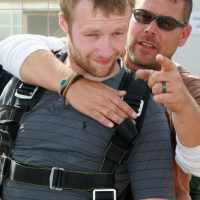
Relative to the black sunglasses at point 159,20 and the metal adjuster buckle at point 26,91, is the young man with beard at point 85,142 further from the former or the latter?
the black sunglasses at point 159,20

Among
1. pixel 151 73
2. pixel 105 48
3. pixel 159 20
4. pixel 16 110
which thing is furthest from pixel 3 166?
pixel 159 20

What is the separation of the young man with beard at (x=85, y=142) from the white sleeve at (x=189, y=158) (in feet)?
0.17

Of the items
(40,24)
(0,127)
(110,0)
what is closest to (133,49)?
(110,0)

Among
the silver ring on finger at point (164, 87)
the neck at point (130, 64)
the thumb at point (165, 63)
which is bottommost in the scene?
the neck at point (130, 64)

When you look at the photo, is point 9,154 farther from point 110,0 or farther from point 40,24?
point 40,24

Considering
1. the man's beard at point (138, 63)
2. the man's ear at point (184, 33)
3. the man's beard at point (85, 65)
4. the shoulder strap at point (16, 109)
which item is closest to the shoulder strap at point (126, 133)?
the man's beard at point (85, 65)

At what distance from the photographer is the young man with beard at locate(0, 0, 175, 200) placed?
6.04 ft

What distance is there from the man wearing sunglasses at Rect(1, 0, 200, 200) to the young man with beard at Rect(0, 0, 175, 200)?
0.07 metres

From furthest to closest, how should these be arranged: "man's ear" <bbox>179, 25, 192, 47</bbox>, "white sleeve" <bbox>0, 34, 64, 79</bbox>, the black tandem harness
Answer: "man's ear" <bbox>179, 25, 192, 47</bbox> < "white sleeve" <bbox>0, 34, 64, 79</bbox> < the black tandem harness

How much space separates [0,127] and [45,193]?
0.38 m

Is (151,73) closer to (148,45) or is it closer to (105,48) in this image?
(105,48)

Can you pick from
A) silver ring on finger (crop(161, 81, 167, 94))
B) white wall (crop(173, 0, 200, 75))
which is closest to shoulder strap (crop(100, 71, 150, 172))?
silver ring on finger (crop(161, 81, 167, 94))

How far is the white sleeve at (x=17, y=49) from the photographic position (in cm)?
216

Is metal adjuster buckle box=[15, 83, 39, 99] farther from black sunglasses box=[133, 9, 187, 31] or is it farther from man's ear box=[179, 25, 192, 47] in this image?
man's ear box=[179, 25, 192, 47]
